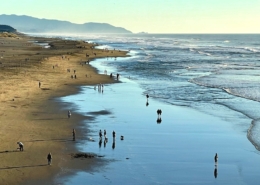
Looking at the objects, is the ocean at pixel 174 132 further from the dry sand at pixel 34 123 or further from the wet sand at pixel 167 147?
the dry sand at pixel 34 123

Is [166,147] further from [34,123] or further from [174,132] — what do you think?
[34,123]

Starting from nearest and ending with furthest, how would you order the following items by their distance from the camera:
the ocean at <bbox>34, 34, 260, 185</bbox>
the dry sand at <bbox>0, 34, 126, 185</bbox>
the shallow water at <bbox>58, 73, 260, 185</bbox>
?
the shallow water at <bbox>58, 73, 260, 185</bbox>, the ocean at <bbox>34, 34, 260, 185</bbox>, the dry sand at <bbox>0, 34, 126, 185</bbox>

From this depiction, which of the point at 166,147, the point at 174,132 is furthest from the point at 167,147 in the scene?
the point at 174,132

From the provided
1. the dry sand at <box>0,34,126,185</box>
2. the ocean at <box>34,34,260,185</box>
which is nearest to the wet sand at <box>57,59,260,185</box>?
the ocean at <box>34,34,260,185</box>

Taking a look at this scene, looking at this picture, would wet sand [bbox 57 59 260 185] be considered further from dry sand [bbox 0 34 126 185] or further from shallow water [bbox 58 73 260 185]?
dry sand [bbox 0 34 126 185]

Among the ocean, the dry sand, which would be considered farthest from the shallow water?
the dry sand

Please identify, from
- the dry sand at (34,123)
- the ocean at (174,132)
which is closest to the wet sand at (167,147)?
the ocean at (174,132)

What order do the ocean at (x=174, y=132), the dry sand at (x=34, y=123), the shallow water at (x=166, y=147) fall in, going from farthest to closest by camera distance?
1. the dry sand at (x=34, y=123)
2. the ocean at (x=174, y=132)
3. the shallow water at (x=166, y=147)

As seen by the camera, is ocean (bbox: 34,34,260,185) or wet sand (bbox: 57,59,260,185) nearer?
wet sand (bbox: 57,59,260,185)

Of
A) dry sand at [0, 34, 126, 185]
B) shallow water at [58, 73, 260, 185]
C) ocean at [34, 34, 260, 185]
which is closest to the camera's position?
shallow water at [58, 73, 260, 185]

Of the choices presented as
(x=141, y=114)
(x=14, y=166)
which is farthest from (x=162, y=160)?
(x=141, y=114)

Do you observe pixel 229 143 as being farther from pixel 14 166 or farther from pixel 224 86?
pixel 224 86

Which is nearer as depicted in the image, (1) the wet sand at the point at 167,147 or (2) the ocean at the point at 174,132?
(1) the wet sand at the point at 167,147

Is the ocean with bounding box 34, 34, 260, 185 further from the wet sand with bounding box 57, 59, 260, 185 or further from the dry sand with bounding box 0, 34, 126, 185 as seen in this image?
the dry sand with bounding box 0, 34, 126, 185
